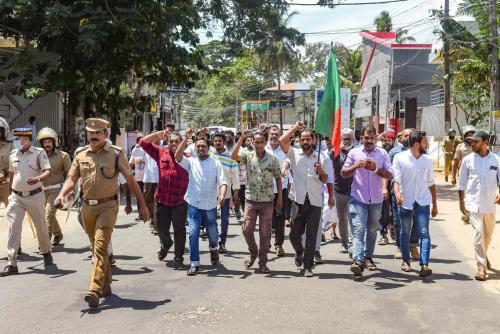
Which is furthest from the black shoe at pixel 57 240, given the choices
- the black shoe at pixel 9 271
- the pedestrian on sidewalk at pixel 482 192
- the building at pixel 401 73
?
the building at pixel 401 73

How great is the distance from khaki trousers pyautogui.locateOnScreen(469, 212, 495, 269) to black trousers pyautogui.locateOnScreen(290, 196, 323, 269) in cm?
197

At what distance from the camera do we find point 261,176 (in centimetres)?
784

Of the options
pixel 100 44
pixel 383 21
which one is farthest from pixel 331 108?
pixel 383 21

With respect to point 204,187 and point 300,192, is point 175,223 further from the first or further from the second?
point 300,192

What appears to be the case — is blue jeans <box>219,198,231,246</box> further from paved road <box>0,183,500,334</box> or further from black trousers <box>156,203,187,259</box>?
black trousers <box>156,203,187,259</box>

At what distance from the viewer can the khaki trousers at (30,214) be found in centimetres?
798

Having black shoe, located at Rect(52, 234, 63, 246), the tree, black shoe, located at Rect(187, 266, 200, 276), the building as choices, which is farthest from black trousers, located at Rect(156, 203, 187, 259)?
the building

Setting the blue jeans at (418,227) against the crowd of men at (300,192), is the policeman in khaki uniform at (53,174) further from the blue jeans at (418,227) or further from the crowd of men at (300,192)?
the blue jeans at (418,227)

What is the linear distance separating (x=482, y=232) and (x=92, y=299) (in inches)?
188

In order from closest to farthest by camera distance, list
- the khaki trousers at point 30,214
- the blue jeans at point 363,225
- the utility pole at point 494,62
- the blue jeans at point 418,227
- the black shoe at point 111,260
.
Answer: the blue jeans at point 363,225, the blue jeans at point 418,227, the black shoe at point 111,260, the khaki trousers at point 30,214, the utility pole at point 494,62

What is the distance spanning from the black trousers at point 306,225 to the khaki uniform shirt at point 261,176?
1.28 feet

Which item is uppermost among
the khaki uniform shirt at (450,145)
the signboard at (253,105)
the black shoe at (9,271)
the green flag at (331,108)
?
the signboard at (253,105)

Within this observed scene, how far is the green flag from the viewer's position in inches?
310

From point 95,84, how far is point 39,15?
7.39ft
